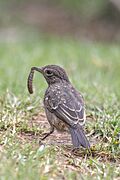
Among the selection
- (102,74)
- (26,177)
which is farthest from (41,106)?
(102,74)

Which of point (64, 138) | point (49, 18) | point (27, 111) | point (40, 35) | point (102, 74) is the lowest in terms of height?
point (64, 138)

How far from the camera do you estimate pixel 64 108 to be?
21.5ft

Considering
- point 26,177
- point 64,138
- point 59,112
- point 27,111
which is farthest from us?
point 27,111

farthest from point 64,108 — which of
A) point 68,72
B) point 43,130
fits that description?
point 68,72

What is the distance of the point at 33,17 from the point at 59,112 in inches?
505

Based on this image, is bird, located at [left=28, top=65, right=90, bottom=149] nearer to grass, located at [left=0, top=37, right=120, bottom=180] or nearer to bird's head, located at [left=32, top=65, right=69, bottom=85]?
bird's head, located at [left=32, top=65, right=69, bottom=85]

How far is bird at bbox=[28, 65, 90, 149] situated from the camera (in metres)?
6.35

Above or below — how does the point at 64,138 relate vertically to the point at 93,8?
below

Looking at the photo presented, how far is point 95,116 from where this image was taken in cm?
780

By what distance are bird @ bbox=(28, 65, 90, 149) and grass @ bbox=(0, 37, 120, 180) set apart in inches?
7.5

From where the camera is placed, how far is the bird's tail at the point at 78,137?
6195 millimetres

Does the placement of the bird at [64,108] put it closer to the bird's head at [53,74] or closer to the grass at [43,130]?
the bird's head at [53,74]

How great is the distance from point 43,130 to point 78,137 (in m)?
0.94

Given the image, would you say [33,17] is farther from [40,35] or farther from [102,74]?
[102,74]
